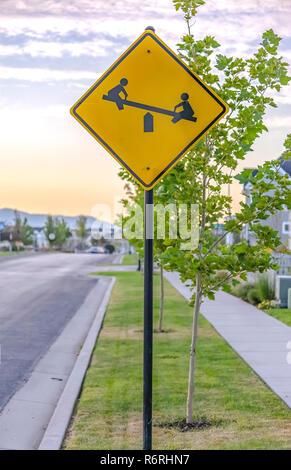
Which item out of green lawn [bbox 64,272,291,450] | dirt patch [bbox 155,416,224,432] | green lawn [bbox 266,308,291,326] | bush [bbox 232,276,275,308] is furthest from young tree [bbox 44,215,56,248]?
dirt patch [bbox 155,416,224,432]

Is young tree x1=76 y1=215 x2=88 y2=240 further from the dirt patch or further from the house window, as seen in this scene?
the dirt patch

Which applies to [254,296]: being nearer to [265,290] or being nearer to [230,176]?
[265,290]

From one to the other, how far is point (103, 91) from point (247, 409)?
4.28 meters

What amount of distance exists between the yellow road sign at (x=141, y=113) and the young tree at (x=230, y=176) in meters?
1.63

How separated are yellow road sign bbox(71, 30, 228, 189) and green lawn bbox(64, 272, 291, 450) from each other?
2.86 metres

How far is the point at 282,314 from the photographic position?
15.5 m

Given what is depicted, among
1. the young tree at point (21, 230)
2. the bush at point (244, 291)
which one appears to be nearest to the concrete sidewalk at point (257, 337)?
the bush at point (244, 291)

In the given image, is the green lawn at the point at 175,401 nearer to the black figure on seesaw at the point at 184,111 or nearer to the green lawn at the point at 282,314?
the green lawn at the point at 282,314

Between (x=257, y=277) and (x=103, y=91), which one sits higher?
(x=103, y=91)

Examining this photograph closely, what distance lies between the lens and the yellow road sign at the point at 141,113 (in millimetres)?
4680

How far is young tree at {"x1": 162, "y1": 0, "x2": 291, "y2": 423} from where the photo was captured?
6227mm
